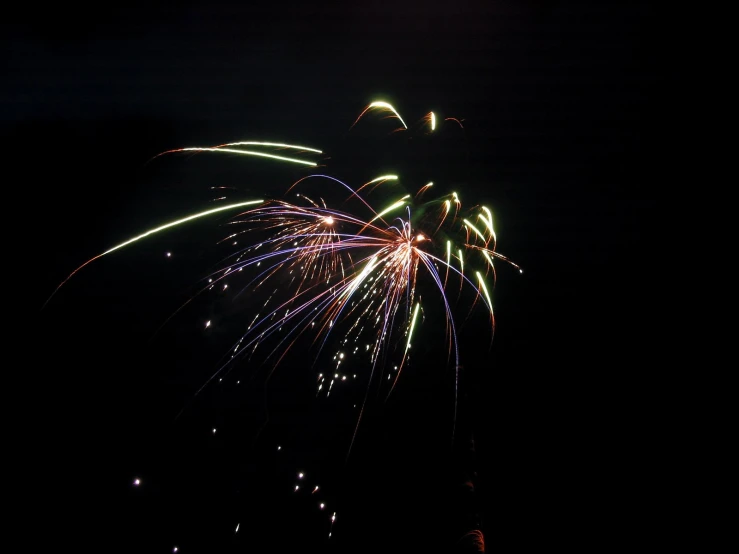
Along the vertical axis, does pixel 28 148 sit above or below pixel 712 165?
below

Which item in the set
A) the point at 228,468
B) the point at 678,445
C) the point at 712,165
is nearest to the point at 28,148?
the point at 228,468

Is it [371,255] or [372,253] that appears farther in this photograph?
[372,253]

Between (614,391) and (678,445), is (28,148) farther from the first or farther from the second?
(678,445)

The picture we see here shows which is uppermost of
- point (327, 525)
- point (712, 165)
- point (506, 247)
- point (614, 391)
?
point (712, 165)

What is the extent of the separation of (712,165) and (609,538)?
9.19ft

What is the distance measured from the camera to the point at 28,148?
11.6 ft

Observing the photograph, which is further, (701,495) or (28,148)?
(28,148)

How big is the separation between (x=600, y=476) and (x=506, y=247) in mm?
1869

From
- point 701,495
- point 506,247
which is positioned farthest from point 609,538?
point 506,247

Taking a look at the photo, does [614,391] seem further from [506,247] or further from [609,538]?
[506,247]

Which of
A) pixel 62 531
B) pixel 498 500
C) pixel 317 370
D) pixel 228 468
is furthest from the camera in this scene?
pixel 317 370

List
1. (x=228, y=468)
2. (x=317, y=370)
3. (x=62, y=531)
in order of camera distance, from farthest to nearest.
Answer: (x=317, y=370)
(x=228, y=468)
(x=62, y=531)

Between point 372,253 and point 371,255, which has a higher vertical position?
point 372,253

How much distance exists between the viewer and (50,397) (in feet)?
9.84
